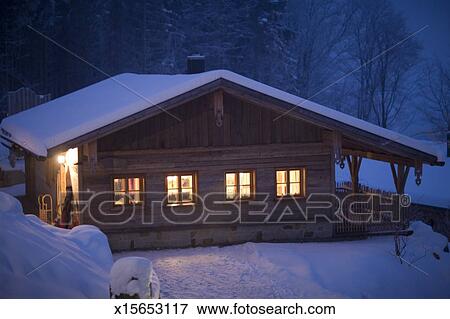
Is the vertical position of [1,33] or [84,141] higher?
[1,33]

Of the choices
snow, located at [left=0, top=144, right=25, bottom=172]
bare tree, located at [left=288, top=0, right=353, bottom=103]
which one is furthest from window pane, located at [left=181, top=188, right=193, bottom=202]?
bare tree, located at [left=288, top=0, right=353, bottom=103]

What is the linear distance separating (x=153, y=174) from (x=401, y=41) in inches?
993

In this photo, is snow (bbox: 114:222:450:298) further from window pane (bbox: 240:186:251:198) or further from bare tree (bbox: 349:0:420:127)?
bare tree (bbox: 349:0:420:127)

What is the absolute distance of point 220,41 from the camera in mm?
33688

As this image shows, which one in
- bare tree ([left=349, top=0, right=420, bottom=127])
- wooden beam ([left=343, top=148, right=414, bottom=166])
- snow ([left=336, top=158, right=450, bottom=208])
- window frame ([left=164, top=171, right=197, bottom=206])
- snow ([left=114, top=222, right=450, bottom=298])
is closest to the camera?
snow ([left=114, top=222, right=450, bottom=298])

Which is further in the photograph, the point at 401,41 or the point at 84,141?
the point at 401,41

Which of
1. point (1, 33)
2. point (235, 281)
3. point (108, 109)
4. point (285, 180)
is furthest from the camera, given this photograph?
point (1, 33)

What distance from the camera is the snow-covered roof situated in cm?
1239

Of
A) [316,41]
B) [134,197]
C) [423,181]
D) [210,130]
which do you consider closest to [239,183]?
[210,130]

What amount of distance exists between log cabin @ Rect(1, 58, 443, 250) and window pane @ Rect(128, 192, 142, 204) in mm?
57

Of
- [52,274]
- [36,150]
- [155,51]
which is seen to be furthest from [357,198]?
[155,51]

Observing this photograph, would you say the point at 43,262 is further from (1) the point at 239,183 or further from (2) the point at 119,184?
(1) the point at 239,183

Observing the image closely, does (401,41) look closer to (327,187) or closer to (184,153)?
(327,187)

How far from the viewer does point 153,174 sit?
13.8 m
